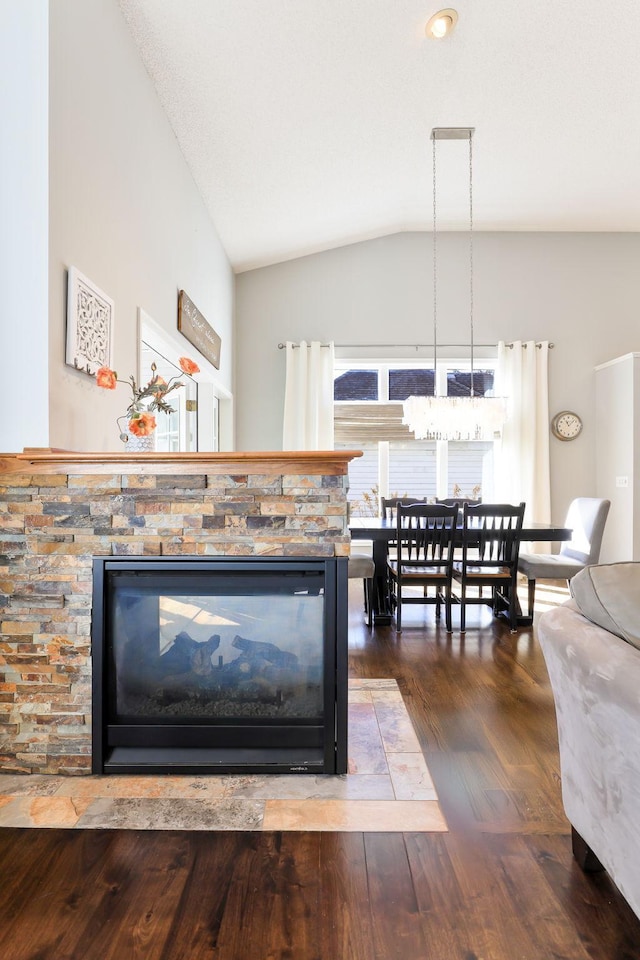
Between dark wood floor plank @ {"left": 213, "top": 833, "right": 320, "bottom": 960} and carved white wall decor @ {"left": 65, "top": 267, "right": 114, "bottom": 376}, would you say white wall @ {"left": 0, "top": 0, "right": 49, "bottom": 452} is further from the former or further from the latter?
dark wood floor plank @ {"left": 213, "top": 833, "right": 320, "bottom": 960}

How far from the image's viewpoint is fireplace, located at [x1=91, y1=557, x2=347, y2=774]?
195 centimetres

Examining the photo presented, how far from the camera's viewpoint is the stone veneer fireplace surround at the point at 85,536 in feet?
6.37

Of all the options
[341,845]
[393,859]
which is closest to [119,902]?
[341,845]

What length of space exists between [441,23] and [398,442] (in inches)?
144

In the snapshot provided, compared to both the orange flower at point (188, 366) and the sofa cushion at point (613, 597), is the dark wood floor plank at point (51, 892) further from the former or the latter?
the orange flower at point (188, 366)

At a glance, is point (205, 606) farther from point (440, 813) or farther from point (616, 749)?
point (616, 749)

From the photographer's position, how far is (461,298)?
5.90m

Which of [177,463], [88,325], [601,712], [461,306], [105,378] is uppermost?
[461,306]

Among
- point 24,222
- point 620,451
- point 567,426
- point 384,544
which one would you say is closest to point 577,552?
point 384,544

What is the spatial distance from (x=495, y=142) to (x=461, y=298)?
70.5 inches

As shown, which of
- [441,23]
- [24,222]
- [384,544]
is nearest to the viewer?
[24,222]

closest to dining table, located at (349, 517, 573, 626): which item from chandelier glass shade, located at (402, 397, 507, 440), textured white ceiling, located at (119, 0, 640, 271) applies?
chandelier glass shade, located at (402, 397, 507, 440)

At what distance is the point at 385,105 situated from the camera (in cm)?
371

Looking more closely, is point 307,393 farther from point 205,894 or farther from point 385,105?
point 205,894
